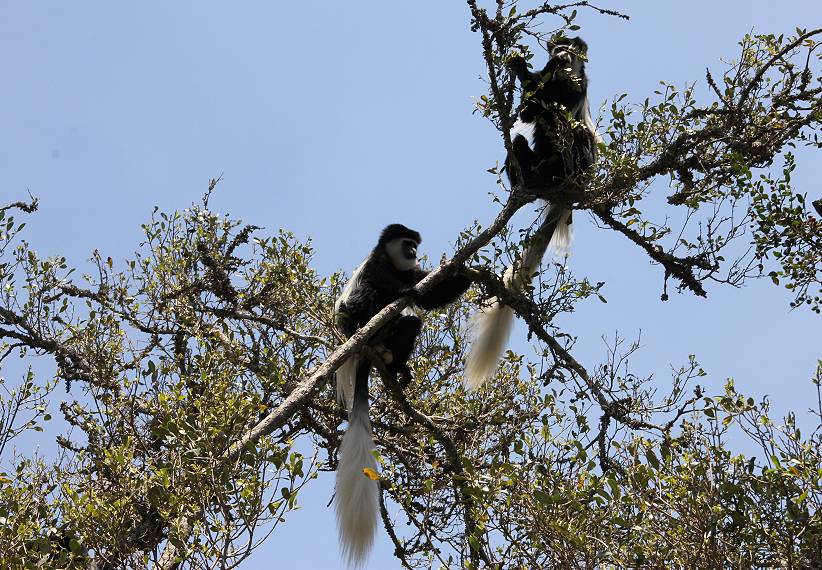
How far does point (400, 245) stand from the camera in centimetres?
515

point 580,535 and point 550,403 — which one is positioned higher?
point 550,403

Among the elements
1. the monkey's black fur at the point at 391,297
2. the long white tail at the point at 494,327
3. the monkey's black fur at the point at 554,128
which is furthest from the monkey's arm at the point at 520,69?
the monkey's black fur at the point at 391,297

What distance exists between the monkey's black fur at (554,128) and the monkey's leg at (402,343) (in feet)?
3.14

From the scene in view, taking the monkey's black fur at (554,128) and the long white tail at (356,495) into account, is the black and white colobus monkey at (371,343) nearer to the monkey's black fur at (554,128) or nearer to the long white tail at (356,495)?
the long white tail at (356,495)

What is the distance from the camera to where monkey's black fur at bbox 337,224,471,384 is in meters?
4.46

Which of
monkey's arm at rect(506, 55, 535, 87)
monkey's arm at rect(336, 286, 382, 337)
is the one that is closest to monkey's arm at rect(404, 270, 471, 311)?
monkey's arm at rect(336, 286, 382, 337)

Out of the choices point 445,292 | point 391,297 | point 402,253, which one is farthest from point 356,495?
point 402,253

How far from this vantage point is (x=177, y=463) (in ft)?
9.62

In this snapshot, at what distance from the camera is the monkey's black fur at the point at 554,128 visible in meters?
3.82

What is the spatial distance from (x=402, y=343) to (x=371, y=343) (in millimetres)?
274

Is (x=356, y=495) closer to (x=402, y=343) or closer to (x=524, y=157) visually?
(x=402, y=343)

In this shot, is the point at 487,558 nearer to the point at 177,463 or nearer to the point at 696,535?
the point at 696,535

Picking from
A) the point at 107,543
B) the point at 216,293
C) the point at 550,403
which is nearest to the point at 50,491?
the point at 107,543

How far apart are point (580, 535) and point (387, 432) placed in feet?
7.61
